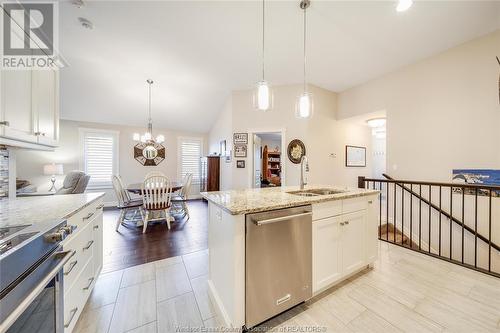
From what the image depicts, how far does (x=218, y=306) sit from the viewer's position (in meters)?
1.49

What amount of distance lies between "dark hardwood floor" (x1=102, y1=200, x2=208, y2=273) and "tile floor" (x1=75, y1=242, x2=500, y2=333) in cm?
31

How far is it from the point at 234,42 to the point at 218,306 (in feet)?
11.2

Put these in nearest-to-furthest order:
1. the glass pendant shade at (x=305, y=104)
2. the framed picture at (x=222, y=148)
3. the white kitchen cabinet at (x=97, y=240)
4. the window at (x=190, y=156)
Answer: the white kitchen cabinet at (x=97, y=240) < the glass pendant shade at (x=305, y=104) < the framed picture at (x=222, y=148) < the window at (x=190, y=156)

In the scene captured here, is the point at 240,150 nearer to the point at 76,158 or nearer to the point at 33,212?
the point at 33,212

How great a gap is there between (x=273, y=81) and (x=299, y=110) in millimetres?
2323

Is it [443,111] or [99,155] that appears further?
[99,155]

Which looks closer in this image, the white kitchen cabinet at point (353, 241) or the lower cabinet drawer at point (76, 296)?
the lower cabinet drawer at point (76, 296)

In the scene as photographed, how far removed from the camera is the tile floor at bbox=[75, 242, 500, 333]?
1.33 metres

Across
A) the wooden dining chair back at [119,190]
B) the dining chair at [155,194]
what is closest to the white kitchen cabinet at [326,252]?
the dining chair at [155,194]

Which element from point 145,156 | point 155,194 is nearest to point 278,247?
point 155,194

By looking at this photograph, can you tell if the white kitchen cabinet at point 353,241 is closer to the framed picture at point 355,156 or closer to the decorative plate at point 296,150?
the decorative plate at point 296,150

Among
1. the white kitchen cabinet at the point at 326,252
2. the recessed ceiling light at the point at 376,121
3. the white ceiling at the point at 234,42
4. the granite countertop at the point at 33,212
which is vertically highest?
the white ceiling at the point at 234,42

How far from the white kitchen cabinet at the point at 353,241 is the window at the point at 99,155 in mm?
5857

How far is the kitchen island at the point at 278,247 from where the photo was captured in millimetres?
1227
